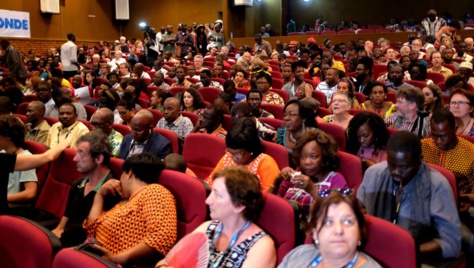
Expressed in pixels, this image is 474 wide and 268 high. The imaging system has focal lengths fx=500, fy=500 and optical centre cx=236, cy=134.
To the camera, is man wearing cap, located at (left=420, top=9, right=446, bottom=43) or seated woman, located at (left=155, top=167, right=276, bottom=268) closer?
seated woman, located at (left=155, top=167, right=276, bottom=268)

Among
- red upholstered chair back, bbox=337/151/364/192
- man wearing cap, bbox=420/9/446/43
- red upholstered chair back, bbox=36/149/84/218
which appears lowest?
red upholstered chair back, bbox=36/149/84/218

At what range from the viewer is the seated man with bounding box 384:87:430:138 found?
3.96 metres

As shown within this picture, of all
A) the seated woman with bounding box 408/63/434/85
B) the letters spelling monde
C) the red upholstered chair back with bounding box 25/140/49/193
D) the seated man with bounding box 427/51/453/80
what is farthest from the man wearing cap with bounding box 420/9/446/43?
the letters spelling monde

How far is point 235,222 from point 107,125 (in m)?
2.45

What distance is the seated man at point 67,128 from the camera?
4.48 meters

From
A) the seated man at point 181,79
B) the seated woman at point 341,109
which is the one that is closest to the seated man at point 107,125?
the seated woman at point 341,109

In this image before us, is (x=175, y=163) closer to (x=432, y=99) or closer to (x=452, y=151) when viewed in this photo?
(x=452, y=151)

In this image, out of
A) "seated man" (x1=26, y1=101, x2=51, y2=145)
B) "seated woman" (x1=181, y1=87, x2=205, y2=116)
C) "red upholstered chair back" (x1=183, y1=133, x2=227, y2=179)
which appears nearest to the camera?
"red upholstered chair back" (x1=183, y1=133, x2=227, y2=179)

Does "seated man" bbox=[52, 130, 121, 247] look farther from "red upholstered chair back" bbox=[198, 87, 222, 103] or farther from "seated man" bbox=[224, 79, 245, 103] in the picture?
"red upholstered chair back" bbox=[198, 87, 222, 103]

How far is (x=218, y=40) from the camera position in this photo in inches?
528

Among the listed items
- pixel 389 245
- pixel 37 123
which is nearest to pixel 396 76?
pixel 37 123

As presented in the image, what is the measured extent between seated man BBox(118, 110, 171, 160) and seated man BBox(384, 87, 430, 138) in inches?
74.8

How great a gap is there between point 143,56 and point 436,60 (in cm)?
689

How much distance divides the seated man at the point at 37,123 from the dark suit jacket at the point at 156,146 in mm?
1135
